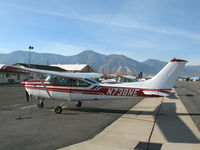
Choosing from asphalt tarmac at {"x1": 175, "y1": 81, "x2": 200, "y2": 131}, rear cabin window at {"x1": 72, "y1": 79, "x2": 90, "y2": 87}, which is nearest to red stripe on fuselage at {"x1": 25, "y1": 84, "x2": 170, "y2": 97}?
rear cabin window at {"x1": 72, "y1": 79, "x2": 90, "y2": 87}

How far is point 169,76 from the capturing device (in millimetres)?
9281

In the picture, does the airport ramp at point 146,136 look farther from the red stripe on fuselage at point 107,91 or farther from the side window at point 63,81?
the side window at point 63,81

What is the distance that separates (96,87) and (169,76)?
13.1 feet

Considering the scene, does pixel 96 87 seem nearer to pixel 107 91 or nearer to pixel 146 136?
pixel 107 91

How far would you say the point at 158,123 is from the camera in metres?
7.90

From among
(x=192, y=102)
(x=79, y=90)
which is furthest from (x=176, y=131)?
(x=192, y=102)

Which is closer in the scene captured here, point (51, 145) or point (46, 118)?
point (51, 145)

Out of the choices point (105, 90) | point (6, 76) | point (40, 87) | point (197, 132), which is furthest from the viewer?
point (6, 76)

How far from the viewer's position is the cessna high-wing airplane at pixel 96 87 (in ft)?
30.3

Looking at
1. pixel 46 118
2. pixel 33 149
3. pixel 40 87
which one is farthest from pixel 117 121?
pixel 40 87

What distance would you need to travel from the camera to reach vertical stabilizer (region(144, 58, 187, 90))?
9023 millimetres

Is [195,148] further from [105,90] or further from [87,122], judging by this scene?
[105,90]

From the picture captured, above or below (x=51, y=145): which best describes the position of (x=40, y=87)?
above

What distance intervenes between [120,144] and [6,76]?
46.6 m
